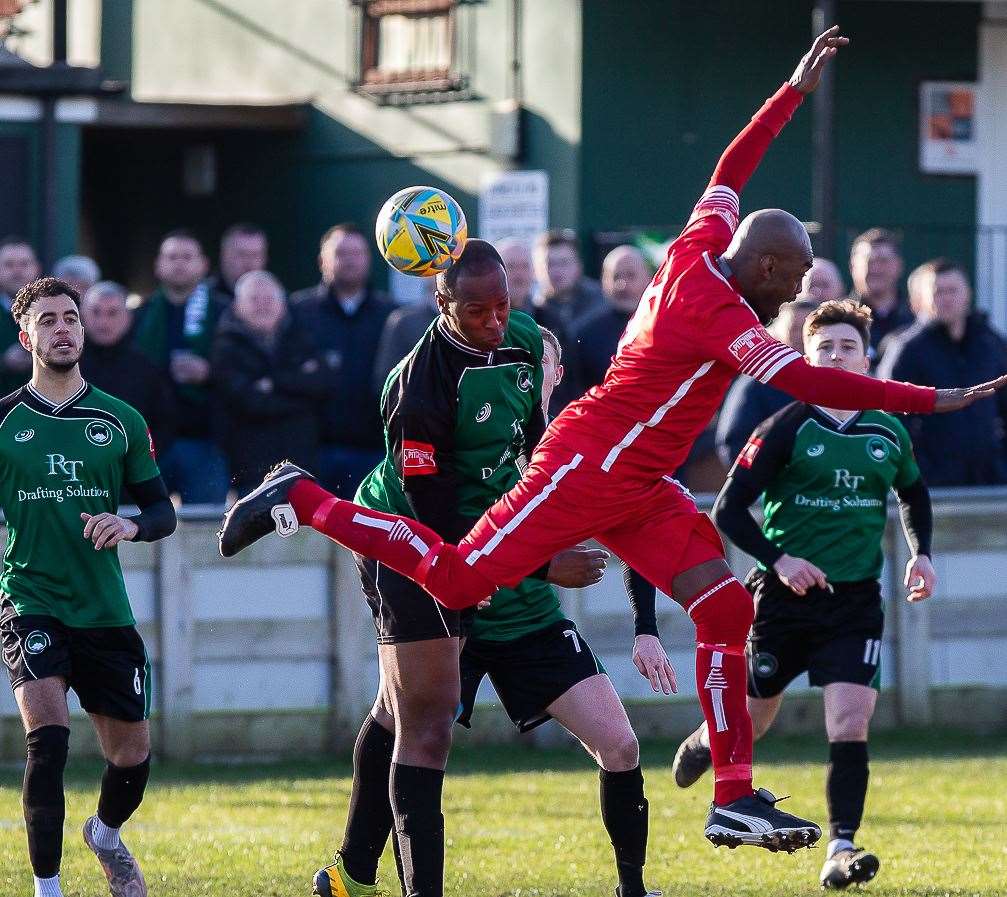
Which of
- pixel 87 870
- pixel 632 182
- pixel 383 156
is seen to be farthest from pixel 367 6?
pixel 87 870

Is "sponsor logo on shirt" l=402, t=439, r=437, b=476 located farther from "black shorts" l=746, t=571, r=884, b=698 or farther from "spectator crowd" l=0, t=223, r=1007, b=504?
Answer: "spectator crowd" l=0, t=223, r=1007, b=504

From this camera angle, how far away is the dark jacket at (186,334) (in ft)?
36.6

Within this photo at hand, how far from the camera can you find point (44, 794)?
646 cm

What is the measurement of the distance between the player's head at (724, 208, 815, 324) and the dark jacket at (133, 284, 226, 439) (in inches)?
221

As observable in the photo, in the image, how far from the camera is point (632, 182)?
15.0 m

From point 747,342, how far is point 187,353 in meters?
6.04

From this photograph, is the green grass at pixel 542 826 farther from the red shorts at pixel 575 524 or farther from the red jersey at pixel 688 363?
the red jersey at pixel 688 363

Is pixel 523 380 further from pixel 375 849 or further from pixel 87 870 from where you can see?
pixel 87 870

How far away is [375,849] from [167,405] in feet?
14.6

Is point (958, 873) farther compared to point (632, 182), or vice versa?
point (632, 182)

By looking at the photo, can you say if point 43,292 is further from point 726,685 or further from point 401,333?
point 401,333

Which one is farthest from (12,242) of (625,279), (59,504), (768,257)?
(768,257)

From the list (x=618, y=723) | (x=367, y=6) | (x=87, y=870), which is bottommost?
(x=87, y=870)

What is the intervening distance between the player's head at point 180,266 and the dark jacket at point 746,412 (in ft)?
10.7
